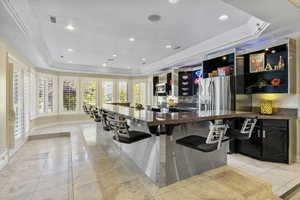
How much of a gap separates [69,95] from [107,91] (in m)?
1.88

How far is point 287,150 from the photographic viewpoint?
3.07 meters

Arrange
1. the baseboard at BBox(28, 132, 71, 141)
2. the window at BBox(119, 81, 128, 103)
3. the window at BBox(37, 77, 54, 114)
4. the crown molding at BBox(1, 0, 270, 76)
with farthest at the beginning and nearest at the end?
the window at BBox(119, 81, 128, 103) < the window at BBox(37, 77, 54, 114) < the baseboard at BBox(28, 132, 71, 141) < the crown molding at BBox(1, 0, 270, 76)

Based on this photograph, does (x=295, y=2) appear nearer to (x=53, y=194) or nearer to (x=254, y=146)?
(x=254, y=146)

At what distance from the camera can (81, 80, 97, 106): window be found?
7965 mm

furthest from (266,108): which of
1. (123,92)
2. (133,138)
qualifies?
(123,92)

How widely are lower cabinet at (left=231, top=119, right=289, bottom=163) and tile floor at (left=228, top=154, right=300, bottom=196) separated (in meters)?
0.14

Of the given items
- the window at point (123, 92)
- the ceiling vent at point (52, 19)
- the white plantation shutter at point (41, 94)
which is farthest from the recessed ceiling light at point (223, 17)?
the white plantation shutter at point (41, 94)

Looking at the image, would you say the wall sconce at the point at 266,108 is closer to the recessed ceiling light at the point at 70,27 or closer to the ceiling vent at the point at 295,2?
the ceiling vent at the point at 295,2

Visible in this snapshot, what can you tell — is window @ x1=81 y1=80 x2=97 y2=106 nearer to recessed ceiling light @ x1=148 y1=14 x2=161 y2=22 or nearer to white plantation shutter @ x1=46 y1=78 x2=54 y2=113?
white plantation shutter @ x1=46 y1=78 x2=54 y2=113

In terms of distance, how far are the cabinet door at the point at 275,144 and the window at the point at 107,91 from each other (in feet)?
23.3

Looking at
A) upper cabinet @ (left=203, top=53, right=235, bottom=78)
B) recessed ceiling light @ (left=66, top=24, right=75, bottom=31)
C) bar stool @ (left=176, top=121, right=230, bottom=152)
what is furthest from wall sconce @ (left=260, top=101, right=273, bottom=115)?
A: recessed ceiling light @ (left=66, top=24, right=75, bottom=31)

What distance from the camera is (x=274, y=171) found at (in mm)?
2809

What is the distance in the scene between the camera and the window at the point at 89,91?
796 cm

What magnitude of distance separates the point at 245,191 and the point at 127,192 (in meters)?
1.45
